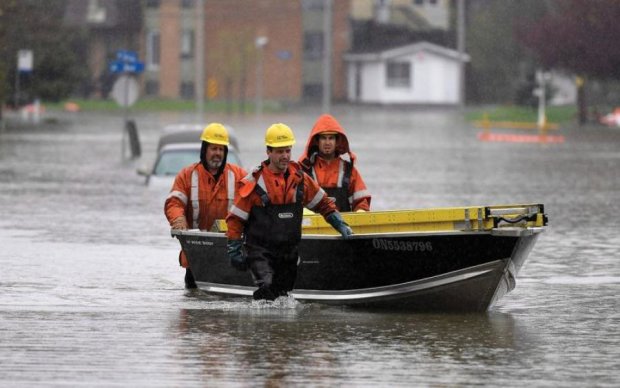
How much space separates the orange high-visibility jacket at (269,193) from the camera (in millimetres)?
14195

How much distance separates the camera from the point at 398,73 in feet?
369

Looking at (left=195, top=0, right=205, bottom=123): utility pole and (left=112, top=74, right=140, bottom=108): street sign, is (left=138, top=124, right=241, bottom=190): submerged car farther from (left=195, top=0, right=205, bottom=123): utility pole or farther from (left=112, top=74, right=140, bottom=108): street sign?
(left=195, top=0, right=205, bottom=123): utility pole

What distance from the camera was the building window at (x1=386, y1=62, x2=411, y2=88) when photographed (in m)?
112

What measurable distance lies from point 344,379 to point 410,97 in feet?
335

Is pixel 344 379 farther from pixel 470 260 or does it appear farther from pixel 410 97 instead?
pixel 410 97

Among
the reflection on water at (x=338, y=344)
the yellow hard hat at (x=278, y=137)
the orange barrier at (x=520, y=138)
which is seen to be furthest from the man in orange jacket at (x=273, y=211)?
the orange barrier at (x=520, y=138)

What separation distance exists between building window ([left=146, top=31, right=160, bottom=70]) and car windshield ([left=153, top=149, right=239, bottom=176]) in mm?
86142

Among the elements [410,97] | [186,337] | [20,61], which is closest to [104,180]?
[186,337]

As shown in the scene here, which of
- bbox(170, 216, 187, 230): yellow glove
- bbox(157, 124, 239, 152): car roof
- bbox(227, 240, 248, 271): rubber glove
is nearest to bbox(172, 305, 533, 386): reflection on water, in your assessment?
bbox(227, 240, 248, 271): rubber glove

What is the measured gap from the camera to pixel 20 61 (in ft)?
219

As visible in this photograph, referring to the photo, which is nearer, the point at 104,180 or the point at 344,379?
the point at 344,379

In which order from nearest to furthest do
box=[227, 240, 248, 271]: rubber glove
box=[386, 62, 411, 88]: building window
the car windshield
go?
box=[227, 240, 248, 271]: rubber glove
the car windshield
box=[386, 62, 411, 88]: building window

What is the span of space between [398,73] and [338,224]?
323ft

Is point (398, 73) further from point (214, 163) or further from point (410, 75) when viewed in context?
point (214, 163)
